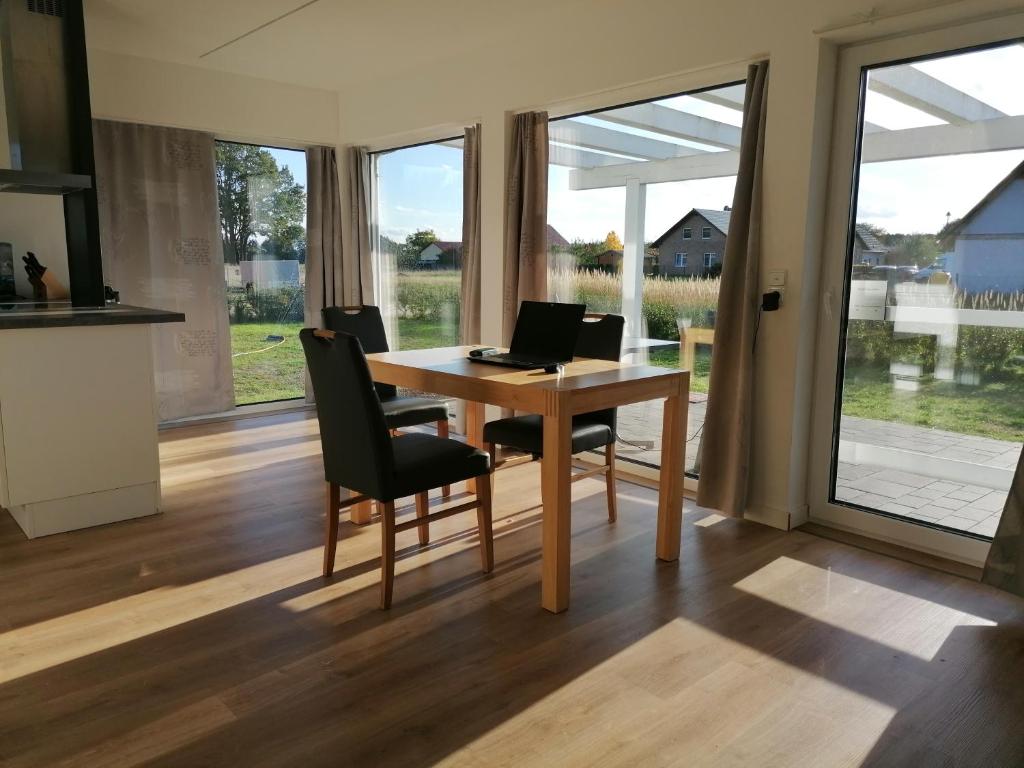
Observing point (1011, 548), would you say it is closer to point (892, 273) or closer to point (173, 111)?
point (892, 273)

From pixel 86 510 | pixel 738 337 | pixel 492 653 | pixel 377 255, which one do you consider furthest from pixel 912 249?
pixel 377 255

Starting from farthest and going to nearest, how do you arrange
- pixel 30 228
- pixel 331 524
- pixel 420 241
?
pixel 420 241
pixel 30 228
pixel 331 524

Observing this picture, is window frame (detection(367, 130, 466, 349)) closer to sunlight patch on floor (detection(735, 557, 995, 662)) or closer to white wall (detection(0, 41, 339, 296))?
white wall (detection(0, 41, 339, 296))

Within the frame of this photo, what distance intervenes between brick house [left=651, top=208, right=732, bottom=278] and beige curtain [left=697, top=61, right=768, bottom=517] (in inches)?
10.4

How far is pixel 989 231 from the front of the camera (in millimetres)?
2836

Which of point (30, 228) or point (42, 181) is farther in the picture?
point (30, 228)

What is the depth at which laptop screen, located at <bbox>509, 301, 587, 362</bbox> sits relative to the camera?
304 centimetres

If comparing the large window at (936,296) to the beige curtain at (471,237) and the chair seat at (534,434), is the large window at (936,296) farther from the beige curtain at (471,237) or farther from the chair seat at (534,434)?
the beige curtain at (471,237)

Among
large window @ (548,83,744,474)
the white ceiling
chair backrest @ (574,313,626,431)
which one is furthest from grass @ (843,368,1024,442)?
the white ceiling

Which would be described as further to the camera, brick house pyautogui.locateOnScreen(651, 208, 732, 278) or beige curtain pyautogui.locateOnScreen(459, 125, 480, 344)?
beige curtain pyautogui.locateOnScreen(459, 125, 480, 344)

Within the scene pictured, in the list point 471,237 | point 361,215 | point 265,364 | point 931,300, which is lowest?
point 265,364

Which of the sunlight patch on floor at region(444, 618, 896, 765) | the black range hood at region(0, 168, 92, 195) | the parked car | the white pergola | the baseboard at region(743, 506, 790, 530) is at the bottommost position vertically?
the sunlight patch on floor at region(444, 618, 896, 765)

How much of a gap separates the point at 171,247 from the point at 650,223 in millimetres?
3384

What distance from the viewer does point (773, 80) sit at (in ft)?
10.5
